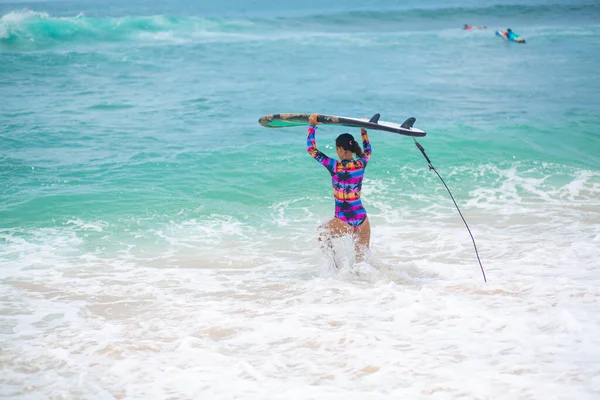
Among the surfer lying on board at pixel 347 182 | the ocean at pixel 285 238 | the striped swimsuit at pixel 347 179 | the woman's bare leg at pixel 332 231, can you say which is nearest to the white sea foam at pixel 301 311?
the ocean at pixel 285 238

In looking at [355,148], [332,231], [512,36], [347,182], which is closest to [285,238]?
[332,231]

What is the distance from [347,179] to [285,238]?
8.76 feet

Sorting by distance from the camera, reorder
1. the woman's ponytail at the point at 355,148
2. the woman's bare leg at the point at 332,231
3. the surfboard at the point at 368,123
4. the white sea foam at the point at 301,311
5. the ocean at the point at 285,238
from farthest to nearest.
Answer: the woman's bare leg at the point at 332,231
the woman's ponytail at the point at 355,148
the surfboard at the point at 368,123
the ocean at the point at 285,238
the white sea foam at the point at 301,311

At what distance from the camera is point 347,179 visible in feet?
23.2

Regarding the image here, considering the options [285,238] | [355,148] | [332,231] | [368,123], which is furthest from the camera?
[285,238]

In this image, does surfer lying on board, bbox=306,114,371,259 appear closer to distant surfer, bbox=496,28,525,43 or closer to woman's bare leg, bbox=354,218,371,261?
woman's bare leg, bbox=354,218,371,261

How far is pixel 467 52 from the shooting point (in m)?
30.2

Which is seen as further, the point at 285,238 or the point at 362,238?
the point at 285,238

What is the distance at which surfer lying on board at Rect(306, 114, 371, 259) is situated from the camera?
23.0 feet

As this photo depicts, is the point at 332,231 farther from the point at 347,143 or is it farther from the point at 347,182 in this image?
the point at 347,143

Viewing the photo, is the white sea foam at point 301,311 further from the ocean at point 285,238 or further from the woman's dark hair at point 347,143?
the woman's dark hair at point 347,143

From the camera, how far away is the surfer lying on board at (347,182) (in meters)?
7.01

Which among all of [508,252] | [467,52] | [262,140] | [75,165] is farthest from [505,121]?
[467,52]

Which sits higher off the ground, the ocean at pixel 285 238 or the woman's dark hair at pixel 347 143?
the woman's dark hair at pixel 347 143
